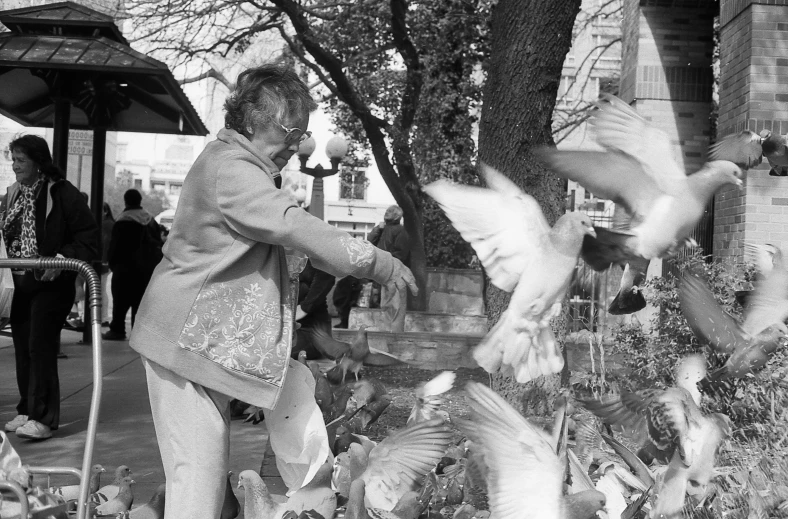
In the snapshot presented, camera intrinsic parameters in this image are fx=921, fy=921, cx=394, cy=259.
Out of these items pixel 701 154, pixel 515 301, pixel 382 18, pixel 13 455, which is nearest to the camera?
pixel 515 301

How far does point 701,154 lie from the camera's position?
32.0 ft

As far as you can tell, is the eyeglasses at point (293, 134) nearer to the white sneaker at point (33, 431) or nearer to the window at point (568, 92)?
the white sneaker at point (33, 431)

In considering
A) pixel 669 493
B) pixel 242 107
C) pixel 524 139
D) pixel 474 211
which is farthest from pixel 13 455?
pixel 524 139

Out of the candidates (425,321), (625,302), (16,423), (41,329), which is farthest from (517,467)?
(425,321)

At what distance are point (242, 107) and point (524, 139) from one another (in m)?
3.05

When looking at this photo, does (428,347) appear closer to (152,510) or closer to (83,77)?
(83,77)

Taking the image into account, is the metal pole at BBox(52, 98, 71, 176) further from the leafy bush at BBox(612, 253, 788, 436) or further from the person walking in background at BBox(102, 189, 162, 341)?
the leafy bush at BBox(612, 253, 788, 436)

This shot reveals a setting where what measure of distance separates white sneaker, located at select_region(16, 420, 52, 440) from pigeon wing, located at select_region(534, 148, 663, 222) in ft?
13.1

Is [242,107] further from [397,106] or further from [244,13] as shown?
[397,106]

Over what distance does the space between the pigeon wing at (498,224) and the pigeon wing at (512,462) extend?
1.32 feet

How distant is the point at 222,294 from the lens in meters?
2.79

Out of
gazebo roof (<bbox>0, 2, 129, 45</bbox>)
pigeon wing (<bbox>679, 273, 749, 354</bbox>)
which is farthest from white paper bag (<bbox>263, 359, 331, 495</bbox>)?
gazebo roof (<bbox>0, 2, 129, 45</bbox>)

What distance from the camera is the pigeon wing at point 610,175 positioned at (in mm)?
2977

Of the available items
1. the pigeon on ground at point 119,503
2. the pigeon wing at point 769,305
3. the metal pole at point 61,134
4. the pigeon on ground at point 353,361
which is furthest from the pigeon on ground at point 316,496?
the metal pole at point 61,134
